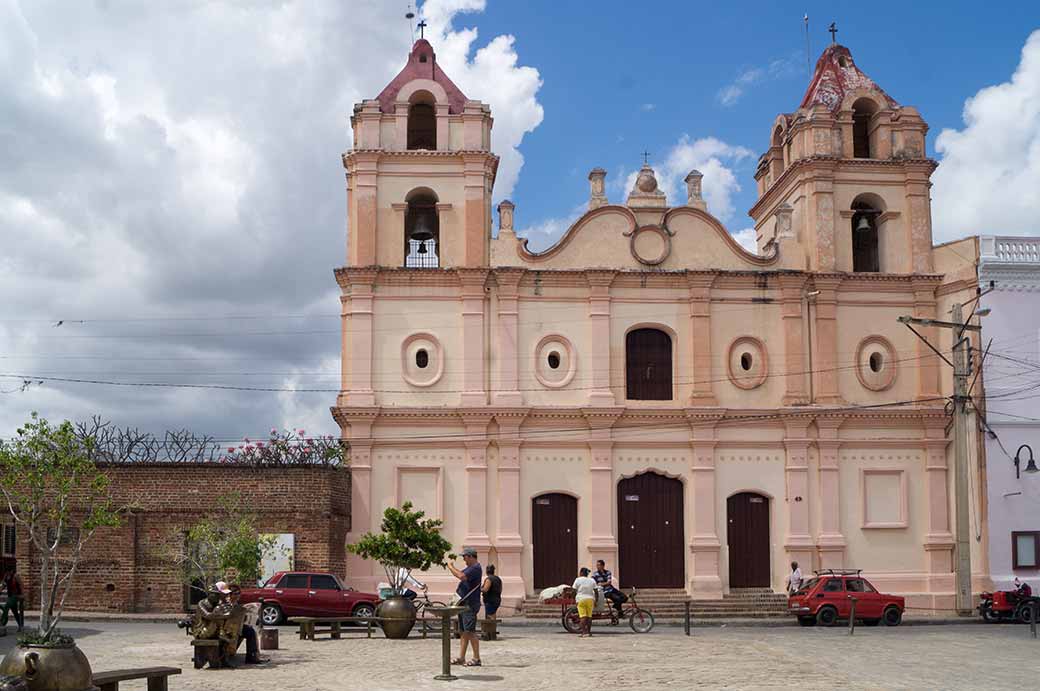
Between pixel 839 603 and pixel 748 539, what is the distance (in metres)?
5.20

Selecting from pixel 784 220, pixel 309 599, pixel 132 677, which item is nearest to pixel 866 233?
pixel 784 220

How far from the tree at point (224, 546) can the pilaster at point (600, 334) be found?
9.87 meters

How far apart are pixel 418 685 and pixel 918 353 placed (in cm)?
2406

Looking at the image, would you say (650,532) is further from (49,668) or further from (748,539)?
(49,668)

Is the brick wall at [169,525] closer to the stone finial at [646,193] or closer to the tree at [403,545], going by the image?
the tree at [403,545]

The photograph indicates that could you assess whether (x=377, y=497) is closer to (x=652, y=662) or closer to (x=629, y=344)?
(x=629, y=344)

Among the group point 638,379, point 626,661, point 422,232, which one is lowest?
point 626,661

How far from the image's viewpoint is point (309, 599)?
1144 inches

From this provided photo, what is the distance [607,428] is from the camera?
3512 cm

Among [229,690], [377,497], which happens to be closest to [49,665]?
[229,690]

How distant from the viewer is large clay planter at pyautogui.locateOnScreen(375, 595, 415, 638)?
82.2 feet

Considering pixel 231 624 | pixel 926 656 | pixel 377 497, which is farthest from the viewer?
pixel 377 497

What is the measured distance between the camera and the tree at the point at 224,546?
29203mm

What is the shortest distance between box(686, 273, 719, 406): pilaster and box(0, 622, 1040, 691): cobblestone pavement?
9785 millimetres
